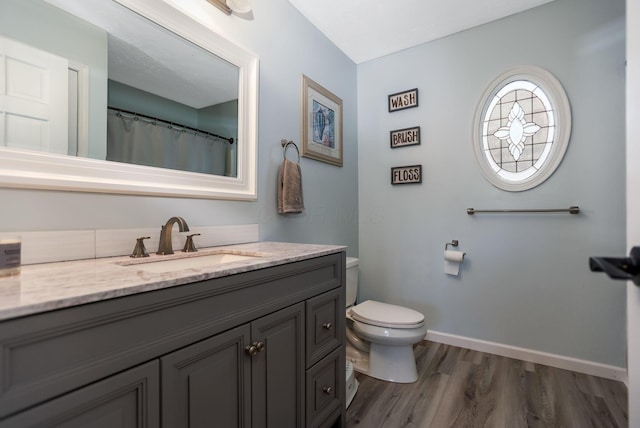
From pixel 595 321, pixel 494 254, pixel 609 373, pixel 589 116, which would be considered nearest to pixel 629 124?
pixel 589 116

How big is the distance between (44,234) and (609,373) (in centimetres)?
294

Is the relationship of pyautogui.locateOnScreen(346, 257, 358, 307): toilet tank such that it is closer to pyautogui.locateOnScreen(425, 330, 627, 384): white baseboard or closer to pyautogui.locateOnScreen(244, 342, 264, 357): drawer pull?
pyautogui.locateOnScreen(425, 330, 627, 384): white baseboard

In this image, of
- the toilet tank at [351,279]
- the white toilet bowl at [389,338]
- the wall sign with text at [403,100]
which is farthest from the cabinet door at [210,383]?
the wall sign with text at [403,100]

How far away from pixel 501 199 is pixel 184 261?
6.91 feet

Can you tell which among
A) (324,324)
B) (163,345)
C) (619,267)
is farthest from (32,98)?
(619,267)

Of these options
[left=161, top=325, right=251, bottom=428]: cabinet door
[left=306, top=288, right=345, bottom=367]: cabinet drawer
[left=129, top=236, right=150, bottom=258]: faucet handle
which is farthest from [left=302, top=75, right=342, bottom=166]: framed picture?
[left=161, top=325, right=251, bottom=428]: cabinet door

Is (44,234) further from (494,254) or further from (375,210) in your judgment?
(494,254)

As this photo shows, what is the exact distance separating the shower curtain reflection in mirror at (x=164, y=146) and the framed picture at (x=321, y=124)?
659 mm

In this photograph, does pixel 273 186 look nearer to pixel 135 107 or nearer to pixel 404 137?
pixel 135 107

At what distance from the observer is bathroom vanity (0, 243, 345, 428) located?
53cm

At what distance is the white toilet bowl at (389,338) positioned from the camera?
176cm

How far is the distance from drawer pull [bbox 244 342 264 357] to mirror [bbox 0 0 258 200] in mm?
738

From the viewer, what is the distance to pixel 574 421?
4.84 feet

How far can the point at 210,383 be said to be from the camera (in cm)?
82
